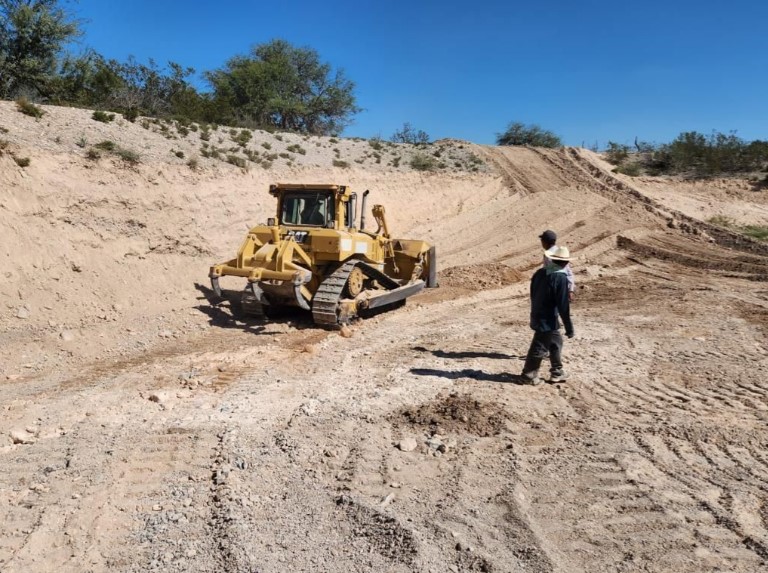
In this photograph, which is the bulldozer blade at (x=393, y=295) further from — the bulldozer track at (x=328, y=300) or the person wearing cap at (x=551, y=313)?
the person wearing cap at (x=551, y=313)

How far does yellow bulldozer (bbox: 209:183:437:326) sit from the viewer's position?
870 cm

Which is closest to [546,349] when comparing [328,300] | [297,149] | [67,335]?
[328,300]

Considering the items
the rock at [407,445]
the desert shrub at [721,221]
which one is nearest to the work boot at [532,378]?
the rock at [407,445]

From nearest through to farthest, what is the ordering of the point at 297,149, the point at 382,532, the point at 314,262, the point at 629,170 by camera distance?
the point at 382,532 < the point at 314,262 < the point at 297,149 < the point at 629,170

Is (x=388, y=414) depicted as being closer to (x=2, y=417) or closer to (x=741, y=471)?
(x=741, y=471)

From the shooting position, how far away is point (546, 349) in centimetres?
629

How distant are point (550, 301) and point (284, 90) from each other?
30629mm

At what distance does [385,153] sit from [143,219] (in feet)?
42.4

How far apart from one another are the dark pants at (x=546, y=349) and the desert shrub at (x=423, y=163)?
16.6 metres

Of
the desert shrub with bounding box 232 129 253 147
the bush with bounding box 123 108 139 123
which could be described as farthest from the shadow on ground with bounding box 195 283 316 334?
the desert shrub with bounding box 232 129 253 147

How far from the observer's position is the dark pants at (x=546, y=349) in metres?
6.27

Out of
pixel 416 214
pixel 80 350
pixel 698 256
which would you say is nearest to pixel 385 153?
pixel 416 214

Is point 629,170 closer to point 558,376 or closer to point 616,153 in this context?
point 616,153

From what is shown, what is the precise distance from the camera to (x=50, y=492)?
4.11m
